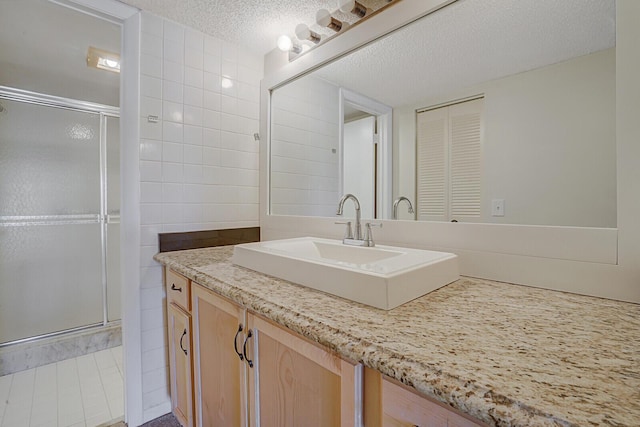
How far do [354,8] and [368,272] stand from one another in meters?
1.13

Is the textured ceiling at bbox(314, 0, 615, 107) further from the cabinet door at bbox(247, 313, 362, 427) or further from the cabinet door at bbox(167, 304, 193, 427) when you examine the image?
the cabinet door at bbox(167, 304, 193, 427)

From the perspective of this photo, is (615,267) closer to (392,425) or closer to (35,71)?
(392,425)

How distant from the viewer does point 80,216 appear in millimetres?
2277

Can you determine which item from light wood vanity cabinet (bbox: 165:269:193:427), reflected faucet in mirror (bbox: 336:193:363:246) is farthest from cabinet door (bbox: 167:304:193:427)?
reflected faucet in mirror (bbox: 336:193:363:246)

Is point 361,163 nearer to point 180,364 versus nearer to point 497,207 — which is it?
point 497,207

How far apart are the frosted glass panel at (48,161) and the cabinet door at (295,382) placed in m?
2.22

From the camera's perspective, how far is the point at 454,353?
1.56ft

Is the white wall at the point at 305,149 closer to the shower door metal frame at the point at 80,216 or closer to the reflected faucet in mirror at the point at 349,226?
the reflected faucet in mirror at the point at 349,226

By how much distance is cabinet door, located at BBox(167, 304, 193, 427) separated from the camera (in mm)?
1231

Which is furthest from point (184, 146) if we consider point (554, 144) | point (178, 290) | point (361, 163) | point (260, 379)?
point (554, 144)

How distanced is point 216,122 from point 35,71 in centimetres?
140

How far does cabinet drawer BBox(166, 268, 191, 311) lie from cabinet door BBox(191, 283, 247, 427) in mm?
46

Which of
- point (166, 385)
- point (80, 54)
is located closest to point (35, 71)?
point (80, 54)

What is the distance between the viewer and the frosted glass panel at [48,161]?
6.63 feet
